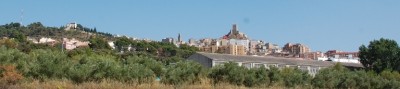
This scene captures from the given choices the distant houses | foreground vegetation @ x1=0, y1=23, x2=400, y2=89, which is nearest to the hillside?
the distant houses

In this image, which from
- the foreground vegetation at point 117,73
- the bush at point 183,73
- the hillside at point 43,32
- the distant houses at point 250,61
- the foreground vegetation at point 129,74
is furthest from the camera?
the hillside at point 43,32

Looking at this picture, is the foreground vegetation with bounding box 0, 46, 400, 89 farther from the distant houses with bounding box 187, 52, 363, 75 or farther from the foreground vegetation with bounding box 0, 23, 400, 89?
the distant houses with bounding box 187, 52, 363, 75

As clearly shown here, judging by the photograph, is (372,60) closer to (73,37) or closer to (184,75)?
(184,75)

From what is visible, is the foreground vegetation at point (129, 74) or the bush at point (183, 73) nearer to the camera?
the foreground vegetation at point (129, 74)

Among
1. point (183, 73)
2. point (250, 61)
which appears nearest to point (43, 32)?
point (250, 61)

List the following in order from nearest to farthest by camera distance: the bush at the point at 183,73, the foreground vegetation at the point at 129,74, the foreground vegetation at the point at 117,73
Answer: the foreground vegetation at the point at 129,74
the foreground vegetation at the point at 117,73
the bush at the point at 183,73

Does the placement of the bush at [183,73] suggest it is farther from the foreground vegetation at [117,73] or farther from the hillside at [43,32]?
the hillside at [43,32]

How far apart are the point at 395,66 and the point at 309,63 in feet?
54.4

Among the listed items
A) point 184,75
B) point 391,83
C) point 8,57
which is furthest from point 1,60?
point 391,83

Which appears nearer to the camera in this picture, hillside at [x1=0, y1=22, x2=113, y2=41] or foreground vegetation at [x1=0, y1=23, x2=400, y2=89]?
foreground vegetation at [x1=0, y1=23, x2=400, y2=89]

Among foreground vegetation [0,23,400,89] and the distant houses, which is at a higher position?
the distant houses

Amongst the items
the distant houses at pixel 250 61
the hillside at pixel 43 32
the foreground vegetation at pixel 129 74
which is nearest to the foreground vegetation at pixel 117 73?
the foreground vegetation at pixel 129 74

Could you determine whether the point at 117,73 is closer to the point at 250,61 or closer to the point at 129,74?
the point at 129,74

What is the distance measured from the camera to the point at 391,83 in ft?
99.9
